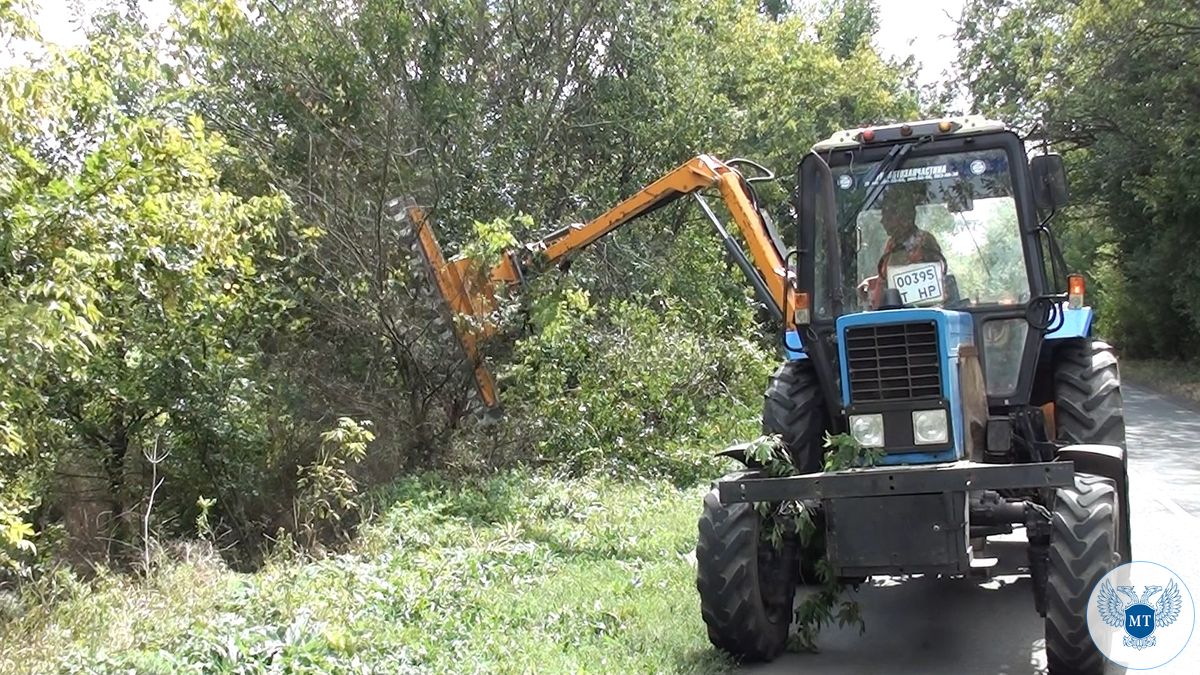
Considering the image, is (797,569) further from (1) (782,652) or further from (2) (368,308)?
(2) (368,308)

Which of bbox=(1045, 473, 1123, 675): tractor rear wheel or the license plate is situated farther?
the license plate

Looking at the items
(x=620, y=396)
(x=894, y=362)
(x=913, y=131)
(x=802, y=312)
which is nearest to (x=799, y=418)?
(x=802, y=312)

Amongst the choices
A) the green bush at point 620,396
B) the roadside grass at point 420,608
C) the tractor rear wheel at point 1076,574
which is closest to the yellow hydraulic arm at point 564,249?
the green bush at point 620,396

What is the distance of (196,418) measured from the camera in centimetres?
1421

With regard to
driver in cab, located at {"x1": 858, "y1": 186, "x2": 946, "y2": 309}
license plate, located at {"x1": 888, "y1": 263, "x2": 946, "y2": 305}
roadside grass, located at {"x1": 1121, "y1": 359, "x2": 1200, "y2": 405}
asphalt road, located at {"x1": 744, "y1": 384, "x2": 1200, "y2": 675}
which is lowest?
roadside grass, located at {"x1": 1121, "y1": 359, "x2": 1200, "y2": 405}

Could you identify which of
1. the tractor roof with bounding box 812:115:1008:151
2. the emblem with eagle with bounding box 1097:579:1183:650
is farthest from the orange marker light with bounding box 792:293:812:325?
the emblem with eagle with bounding box 1097:579:1183:650

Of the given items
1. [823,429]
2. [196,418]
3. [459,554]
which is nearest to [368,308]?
[196,418]

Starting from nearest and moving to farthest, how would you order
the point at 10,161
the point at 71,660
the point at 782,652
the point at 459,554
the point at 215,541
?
the point at 71,660
the point at 782,652
the point at 10,161
the point at 459,554
the point at 215,541

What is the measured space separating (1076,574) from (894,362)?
140 cm

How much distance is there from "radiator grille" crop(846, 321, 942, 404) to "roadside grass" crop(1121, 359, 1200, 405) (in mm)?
18884

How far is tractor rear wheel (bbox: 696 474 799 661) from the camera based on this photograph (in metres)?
6.39

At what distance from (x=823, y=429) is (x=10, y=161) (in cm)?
538

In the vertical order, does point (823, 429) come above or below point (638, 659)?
above

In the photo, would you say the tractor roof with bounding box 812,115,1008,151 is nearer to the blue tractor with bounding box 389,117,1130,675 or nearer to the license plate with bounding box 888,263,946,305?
the blue tractor with bounding box 389,117,1130,675
